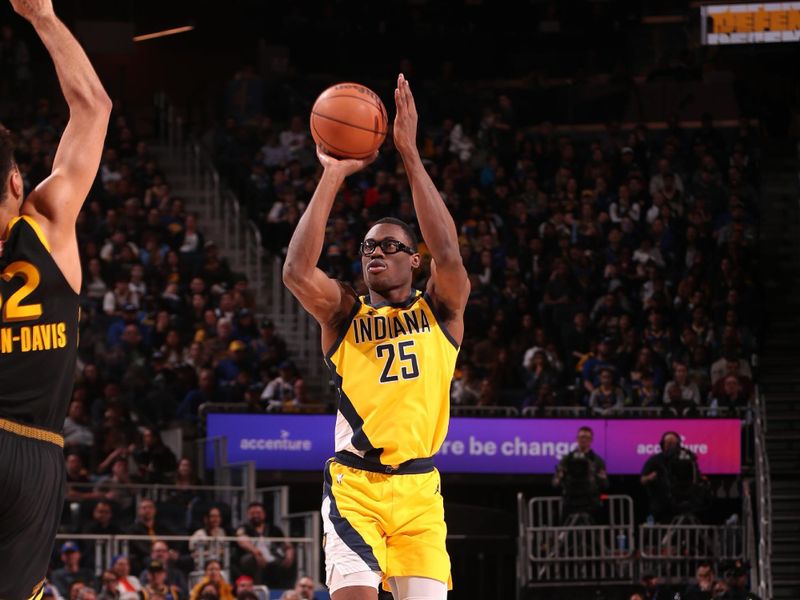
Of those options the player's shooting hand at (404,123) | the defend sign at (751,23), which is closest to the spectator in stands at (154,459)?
the player's shooting hand at (404,123)

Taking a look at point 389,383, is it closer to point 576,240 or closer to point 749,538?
point 749,538

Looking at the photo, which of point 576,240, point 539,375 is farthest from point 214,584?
point 576,240

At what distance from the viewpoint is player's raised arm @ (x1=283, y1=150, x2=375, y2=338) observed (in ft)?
23.5

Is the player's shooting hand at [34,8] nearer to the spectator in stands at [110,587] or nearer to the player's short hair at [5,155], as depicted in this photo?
the player's short hair at [5,155]

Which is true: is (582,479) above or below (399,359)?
above

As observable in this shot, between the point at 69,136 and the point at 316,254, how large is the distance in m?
2.20

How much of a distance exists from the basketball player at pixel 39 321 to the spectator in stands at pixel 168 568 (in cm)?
977

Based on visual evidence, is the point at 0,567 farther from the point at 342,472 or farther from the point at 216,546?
the point at 216,546

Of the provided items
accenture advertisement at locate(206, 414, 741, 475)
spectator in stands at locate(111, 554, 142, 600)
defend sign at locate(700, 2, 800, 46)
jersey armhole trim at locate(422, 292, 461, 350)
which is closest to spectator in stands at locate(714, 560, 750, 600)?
accenture advertisement at locate(206, 414, 741, 475)

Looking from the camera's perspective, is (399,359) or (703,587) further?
(703,587)

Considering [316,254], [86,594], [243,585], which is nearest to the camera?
[316,254]

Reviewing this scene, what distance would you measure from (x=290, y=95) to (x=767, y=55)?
9.41 metres

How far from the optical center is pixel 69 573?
1442 centimetres

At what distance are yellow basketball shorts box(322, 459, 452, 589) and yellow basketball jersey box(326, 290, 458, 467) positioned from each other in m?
0.14
